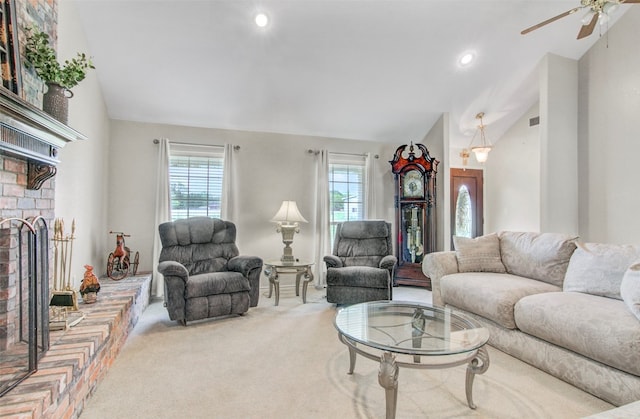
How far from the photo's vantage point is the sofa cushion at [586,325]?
5.77 feet

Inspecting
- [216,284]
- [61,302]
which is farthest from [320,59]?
[61,302]

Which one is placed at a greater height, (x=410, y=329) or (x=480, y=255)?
(x=480, y=255)

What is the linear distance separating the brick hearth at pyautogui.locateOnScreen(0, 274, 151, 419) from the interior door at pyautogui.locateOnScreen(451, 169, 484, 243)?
523cm

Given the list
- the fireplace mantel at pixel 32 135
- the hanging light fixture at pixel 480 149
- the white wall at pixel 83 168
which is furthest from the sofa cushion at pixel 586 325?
the white wall at pixel 83 168

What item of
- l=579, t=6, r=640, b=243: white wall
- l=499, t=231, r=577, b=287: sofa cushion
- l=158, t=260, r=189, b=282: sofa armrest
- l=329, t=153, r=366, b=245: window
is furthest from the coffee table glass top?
l=579, t=6, r=640, b=243: white wall

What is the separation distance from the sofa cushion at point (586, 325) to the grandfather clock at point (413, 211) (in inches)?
94.4

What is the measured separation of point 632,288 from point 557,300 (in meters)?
0.42

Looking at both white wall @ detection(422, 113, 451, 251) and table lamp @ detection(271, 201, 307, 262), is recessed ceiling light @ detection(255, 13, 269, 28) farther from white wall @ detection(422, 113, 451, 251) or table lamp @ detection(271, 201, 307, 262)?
white wall @ detection(422, 113, 451, 251)

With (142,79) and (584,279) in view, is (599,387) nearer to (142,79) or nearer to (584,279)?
(584,279)

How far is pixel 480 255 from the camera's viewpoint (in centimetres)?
335

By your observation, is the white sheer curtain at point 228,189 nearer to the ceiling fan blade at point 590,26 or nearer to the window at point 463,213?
the ceiling fan blade at point 590,26

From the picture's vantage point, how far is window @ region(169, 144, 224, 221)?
14.3ft

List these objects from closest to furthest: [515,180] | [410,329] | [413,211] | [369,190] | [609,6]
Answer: [410,329] → [609,6] → [413,211] → [369,190] → [515,180]

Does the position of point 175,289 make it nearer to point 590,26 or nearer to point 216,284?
point 216,284
